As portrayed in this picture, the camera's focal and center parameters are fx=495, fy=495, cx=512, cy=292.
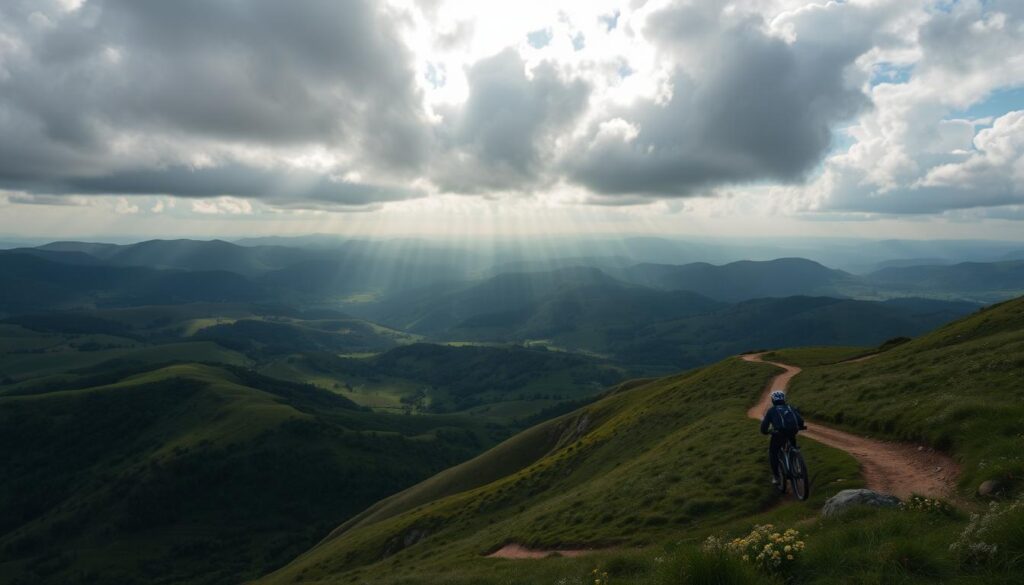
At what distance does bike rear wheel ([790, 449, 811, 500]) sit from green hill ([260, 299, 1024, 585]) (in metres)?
0.54

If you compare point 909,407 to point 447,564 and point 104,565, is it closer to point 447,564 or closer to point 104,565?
point 447,564

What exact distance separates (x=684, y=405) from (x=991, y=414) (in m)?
→ 36.5

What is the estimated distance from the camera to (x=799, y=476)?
868 inches

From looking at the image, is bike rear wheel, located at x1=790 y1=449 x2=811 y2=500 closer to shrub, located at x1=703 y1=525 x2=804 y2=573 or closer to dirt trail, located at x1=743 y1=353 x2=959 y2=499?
dirt trail, located at x1=743 y1=353 x2=959 y2=499

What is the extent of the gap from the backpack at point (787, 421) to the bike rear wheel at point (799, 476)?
5.04 feet

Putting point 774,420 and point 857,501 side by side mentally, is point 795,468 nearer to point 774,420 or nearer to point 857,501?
point 774,420

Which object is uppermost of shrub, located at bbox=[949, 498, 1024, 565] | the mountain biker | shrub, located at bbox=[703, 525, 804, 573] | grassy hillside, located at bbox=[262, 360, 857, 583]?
shrub, located at bbox=[949, 498, 1024, 565]

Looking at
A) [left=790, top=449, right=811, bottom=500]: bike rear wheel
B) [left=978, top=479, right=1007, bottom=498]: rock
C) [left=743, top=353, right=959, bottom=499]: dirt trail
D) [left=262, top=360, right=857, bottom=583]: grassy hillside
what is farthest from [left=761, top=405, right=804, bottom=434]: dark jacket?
[left=978, top=479, right=1007, bottom=498]: rock

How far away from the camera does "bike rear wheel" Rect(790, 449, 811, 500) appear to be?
2181 cm

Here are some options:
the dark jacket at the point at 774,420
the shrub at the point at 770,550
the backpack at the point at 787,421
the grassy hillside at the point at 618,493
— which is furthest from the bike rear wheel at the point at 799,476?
the shrub at the point at 770,550

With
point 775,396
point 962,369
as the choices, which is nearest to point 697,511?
point 775,396

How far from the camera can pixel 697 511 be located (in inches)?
1003

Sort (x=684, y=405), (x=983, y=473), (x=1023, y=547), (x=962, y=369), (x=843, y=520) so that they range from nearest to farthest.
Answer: (x=1023, y=547)
(x=843, y=520)
(x=983, y=473)
(x=962, y=369)
(x=684, y=405)

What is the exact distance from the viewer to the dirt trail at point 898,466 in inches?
782
